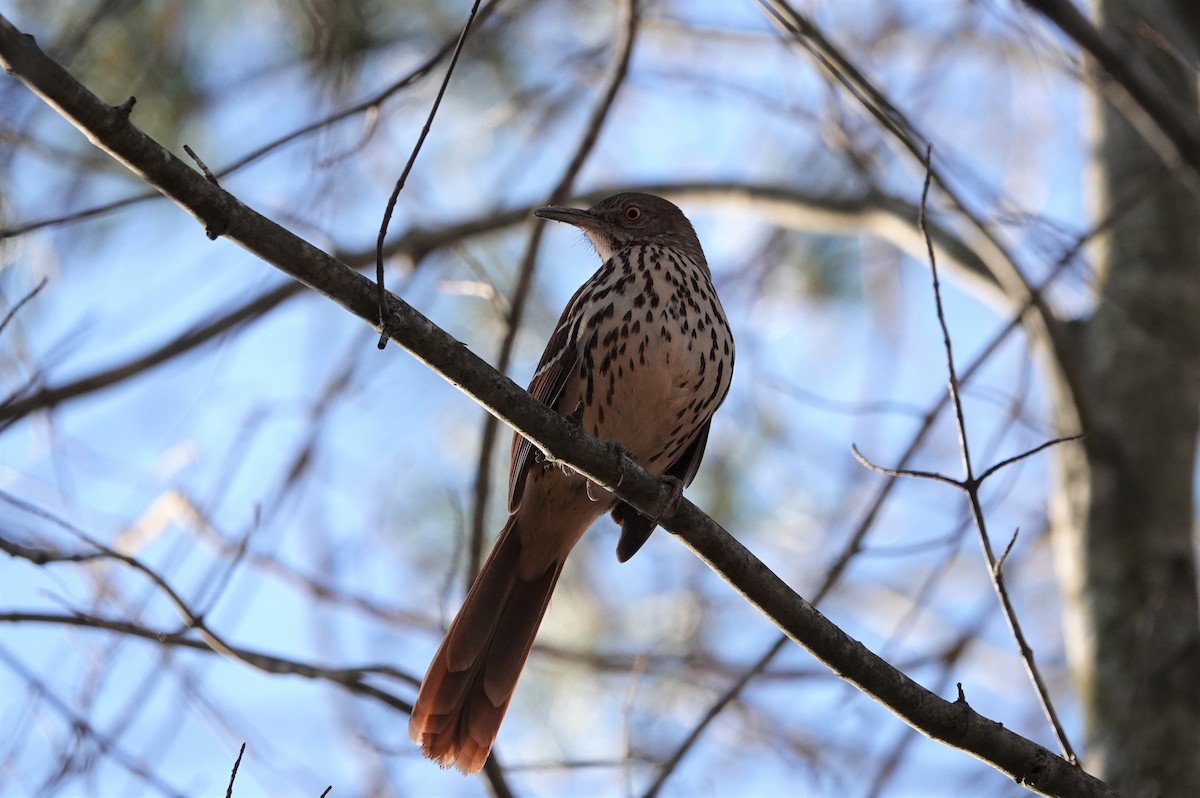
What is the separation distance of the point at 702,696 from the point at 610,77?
11.8ft

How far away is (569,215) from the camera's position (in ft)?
14.8

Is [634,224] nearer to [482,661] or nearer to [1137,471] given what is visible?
[482,661]

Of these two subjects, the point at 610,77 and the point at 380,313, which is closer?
the point at 380,313

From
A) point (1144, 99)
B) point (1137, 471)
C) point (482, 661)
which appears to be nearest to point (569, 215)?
point (482, 661)

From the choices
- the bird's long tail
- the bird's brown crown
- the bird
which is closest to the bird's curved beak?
the bird's brown crown

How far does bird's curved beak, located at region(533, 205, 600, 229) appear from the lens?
4395 millimetres

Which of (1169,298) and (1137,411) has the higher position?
(1169,298)

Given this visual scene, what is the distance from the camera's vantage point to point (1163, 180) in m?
5.17

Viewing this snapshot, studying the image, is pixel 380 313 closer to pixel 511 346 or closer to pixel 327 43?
pixel 511 346

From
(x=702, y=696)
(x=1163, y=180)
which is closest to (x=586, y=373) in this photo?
(x=1163, y=180)

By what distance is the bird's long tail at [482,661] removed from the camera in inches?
143

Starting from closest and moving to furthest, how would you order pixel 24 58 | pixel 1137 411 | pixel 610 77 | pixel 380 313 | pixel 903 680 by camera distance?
1. pixel 24 58
2. pixel 380 313
3. pixel 903 680
4. pixel 610 77
5. pixel 1137 411

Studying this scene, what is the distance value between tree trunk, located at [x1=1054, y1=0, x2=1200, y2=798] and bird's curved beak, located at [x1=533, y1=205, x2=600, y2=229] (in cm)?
192

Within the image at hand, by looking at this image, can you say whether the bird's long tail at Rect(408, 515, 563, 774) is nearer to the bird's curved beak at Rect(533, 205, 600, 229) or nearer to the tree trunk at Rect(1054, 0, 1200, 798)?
the bird's curved beak at Rect(533, 205, 600, 229)
